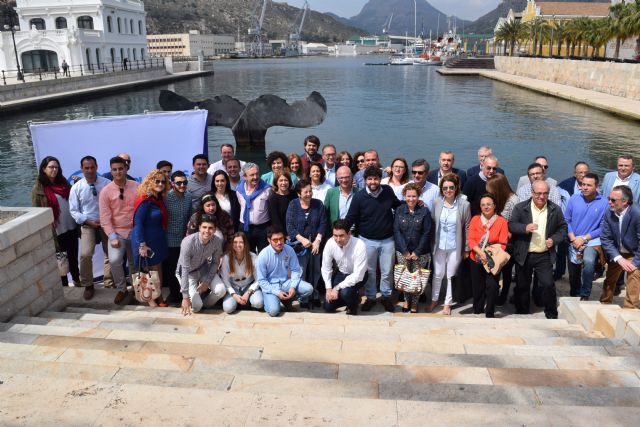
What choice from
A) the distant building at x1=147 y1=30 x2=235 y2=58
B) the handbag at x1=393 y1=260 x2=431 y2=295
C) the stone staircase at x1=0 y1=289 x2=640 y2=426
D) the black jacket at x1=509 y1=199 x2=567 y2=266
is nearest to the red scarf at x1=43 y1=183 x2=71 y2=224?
the stone staircase at x1=0 y1=289 x2=640 y2=426

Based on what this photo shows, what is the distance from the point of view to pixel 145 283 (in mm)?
5160

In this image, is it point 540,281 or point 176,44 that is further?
point 176,44

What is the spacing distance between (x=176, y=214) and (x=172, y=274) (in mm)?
705

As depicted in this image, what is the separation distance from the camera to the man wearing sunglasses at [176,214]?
5.19 metres

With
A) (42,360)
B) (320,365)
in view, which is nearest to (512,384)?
(320,365)

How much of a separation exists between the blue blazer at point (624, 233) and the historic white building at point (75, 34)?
44.2 metres

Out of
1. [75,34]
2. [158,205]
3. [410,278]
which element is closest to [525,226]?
[410,278]

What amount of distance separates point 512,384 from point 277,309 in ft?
8.24

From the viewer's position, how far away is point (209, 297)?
512cm

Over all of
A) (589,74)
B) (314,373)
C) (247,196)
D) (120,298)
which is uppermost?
(589,74)

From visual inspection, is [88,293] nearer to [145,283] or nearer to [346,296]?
[145,283]

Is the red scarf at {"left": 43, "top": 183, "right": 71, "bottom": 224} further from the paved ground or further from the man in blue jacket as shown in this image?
the paved ground

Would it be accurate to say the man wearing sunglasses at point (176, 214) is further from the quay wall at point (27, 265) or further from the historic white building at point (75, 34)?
the historic white building at point (75, 34)

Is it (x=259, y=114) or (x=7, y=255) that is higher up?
(x=259, y=114)
